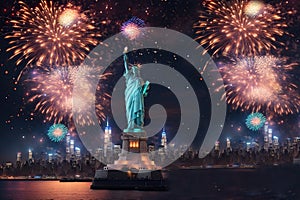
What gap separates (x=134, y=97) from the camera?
69.1 meters

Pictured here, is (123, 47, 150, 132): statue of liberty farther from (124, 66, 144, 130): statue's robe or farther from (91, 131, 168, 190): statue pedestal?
(91, 131, 168, 190): statue pedestal

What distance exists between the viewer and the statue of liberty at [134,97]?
69062mm

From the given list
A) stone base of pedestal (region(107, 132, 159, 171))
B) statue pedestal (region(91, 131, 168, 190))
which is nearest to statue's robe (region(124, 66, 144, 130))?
stone base of pedestal (region(107, 132, 159, 171))

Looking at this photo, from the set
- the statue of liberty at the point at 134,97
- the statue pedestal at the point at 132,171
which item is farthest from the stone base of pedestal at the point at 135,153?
the statue of liberty at the point at 134,97

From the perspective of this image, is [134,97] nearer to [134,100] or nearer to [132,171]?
[134,100]

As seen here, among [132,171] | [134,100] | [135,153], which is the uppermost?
[134,100]

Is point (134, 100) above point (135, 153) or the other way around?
above

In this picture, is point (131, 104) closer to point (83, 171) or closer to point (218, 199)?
point (218, 199)

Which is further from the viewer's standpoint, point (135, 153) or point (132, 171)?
point (135, 153)

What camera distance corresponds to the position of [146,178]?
6372cm

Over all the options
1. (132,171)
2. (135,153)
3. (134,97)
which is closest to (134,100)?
(134,97)

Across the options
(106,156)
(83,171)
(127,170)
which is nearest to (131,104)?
(127,170)

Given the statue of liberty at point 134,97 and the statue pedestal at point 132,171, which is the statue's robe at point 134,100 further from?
the statue pedestal at point 132,171

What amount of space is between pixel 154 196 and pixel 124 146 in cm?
1475
